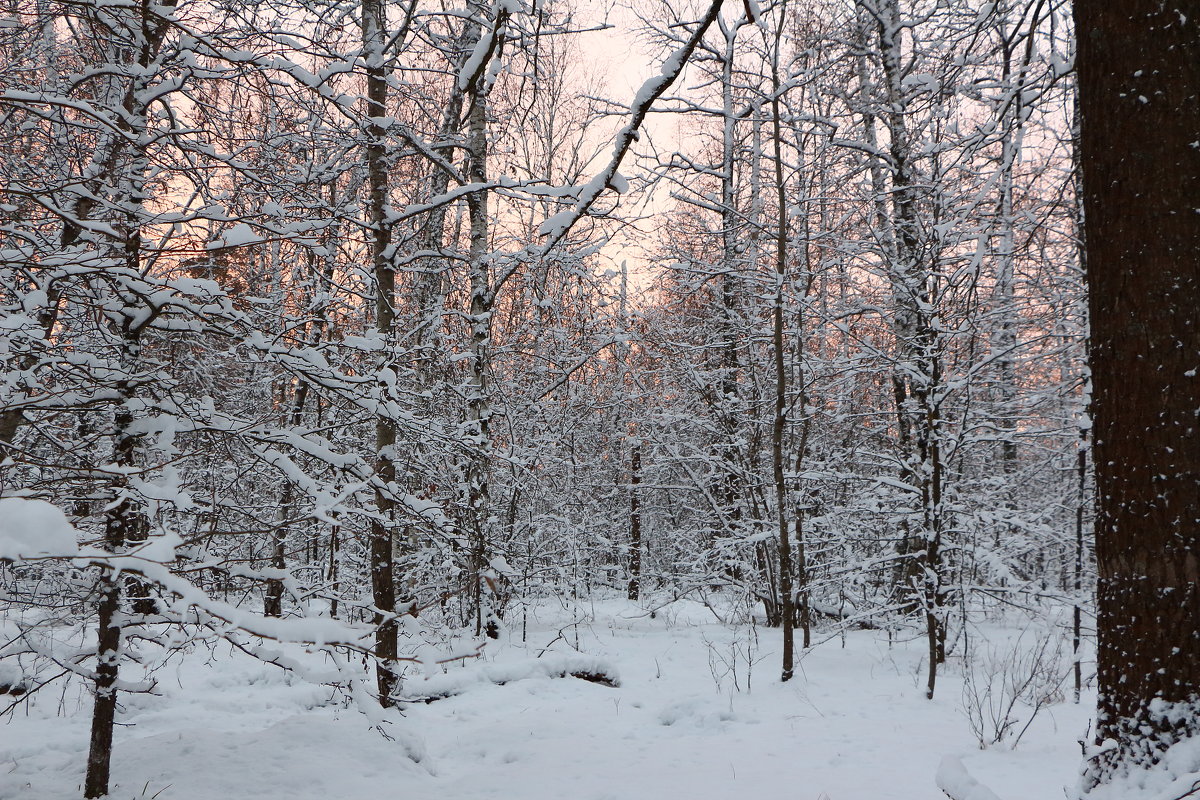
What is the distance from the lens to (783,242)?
7164mm

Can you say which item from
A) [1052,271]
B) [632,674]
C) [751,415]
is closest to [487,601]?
[632,674]

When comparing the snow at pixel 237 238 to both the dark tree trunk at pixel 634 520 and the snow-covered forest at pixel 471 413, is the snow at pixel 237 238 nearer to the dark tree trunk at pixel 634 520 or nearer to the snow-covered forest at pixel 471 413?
the snow-covered forest at pixel 471 413

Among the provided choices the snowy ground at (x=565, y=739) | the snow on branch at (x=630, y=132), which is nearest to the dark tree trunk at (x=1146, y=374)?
the snow on branch at (x=630, y=132)

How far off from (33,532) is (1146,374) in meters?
3.21

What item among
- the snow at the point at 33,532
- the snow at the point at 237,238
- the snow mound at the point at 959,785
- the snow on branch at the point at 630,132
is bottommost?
the snow mound at the point at 959,785

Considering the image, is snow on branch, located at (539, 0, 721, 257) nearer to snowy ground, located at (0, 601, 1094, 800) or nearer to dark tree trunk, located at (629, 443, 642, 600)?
snowy ground, located at (0, 601, 1094, 800)

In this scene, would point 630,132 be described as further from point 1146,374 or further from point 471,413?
point 471,413

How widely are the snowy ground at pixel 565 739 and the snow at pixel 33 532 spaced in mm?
3341

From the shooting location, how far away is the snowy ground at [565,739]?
173 inches

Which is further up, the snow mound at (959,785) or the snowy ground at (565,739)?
the snow mound at (959,785)

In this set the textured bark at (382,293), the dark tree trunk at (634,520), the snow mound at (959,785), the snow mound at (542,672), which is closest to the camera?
the snow mound at (959,785)

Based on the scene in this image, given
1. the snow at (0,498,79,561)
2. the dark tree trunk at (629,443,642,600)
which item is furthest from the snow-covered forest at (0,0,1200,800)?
the dark tree trunk at (629,443,642,600)

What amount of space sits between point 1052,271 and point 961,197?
5.50 feet

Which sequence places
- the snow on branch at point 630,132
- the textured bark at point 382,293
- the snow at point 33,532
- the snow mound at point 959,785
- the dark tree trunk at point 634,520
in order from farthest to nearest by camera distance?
1. the dark tree trunk at point 634,520
2. the textured bark at point 382,293
3. the snow mound at point 959,785
4. the snow on branch at point 630,132
5. the snow at point 33,532
